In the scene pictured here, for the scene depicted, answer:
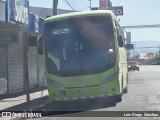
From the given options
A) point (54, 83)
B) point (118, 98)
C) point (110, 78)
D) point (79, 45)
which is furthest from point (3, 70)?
point (110, 78)

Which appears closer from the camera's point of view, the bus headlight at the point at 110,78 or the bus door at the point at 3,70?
the bus headlight at the point at 110,78

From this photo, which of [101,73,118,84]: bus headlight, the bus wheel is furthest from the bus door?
[101,73,118,84]: bus headlight

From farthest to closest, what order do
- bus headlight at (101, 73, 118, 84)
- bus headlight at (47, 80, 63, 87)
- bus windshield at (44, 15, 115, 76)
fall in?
1. bus windshield at (44, 15, 115, 76)
2. bus headlight at (47, 80, 63, 87)
3. bus headlight at (101, 73, 118, 84)

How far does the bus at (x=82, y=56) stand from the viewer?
55.5ft

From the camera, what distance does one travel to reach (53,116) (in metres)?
14.8

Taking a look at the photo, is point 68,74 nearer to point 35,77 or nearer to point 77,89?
point 77,89

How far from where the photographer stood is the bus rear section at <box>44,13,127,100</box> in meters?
16.9

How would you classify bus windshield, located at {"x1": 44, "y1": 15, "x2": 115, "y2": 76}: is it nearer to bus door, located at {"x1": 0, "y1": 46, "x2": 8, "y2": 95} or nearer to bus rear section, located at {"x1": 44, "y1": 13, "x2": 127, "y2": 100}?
bus rear section, located at {"x1": 44, "y1": 13, "x2": 127, "y2": 100}

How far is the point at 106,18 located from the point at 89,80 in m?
2.46

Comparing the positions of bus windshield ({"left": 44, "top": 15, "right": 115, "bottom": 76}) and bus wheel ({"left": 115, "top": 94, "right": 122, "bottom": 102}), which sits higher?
bus windshield ({"left": 44, "top": 15, "right": 115, "bottom": 76})

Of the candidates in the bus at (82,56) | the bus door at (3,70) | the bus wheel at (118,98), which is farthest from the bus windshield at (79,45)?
the bus door at (3,70)

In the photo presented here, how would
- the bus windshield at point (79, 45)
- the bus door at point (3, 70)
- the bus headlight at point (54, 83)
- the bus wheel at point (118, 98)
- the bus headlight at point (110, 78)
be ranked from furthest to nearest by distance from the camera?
the bus door at point (3, 70) < the bus wheel at point (118, 98) < the bus windshield at point (79, 45) < the bus headlight at point (54, 83) < the bus headlight at point (110, 78)

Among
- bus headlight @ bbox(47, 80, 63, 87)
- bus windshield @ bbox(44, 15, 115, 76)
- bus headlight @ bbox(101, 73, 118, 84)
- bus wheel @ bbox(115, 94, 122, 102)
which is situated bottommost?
bus wheel @ bbox(115, 94, 122, 102)

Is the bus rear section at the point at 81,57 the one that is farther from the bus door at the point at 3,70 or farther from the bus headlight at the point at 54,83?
the bus door at the point at 3,70
